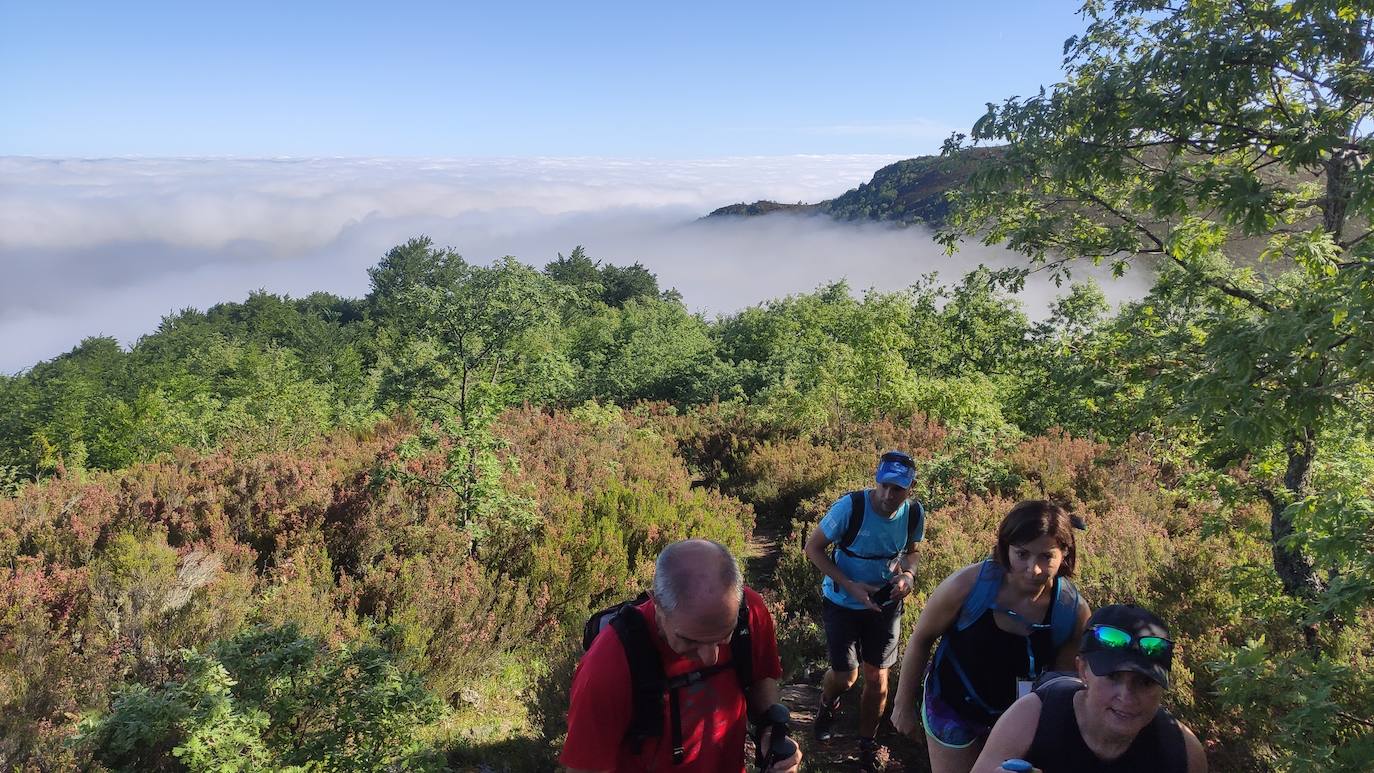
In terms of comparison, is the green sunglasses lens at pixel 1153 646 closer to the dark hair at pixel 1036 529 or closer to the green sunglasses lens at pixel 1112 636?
the green sunglasses lens at pixel 1112 636

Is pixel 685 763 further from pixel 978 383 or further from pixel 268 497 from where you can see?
pixel 978 383

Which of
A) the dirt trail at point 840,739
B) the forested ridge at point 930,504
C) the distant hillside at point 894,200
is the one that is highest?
the distant hillside at point 894,200

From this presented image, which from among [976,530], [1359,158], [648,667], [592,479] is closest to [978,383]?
[976,530]

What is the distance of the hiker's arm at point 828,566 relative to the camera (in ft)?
12.4

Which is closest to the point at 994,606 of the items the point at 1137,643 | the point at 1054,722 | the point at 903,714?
the point at 903,714

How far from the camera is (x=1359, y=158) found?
4.28 meters

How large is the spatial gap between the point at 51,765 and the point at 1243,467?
10429mm

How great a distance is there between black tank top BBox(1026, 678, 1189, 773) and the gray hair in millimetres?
907

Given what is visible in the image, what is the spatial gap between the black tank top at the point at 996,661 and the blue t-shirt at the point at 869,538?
111cm

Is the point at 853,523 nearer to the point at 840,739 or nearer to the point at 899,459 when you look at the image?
the point at 899,459

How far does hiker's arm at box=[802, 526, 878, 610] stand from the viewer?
379cm

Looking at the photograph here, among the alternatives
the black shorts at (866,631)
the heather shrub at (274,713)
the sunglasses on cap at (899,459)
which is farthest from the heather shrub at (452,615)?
the sunglasses on cap at (899,459)

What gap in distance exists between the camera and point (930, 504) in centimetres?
762

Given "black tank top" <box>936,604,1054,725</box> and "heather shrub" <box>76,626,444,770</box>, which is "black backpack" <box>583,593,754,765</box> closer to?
"black tank top" <box>936,604,1054,725</box>
